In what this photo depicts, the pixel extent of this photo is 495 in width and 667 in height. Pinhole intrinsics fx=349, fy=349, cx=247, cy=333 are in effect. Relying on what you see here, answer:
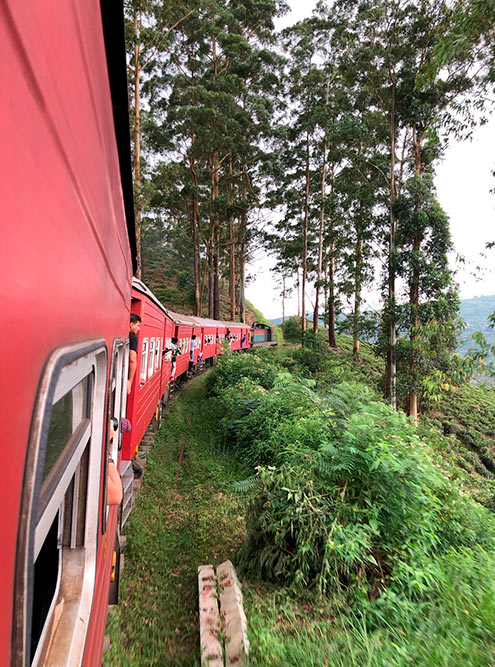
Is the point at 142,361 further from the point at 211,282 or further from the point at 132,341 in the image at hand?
the point at 211,282

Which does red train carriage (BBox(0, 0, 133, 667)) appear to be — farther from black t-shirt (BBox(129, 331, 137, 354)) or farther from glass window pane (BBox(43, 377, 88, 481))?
black t-shirt (BBox(129, 331, 137, 354))

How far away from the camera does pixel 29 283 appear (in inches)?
20.6

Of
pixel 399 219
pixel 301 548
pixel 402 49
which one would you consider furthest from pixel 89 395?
pixel 402 49

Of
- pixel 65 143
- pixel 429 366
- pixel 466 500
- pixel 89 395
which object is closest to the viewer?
pixel 65 143

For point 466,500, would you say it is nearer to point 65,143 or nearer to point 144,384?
point 144,384

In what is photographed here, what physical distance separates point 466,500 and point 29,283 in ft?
17.5

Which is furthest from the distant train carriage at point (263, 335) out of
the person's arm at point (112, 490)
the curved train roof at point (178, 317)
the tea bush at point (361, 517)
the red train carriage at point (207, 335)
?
the person's arm at point (112, 490)

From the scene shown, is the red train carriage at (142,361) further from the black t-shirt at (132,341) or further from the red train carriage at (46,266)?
the red train carriage at (46,266)

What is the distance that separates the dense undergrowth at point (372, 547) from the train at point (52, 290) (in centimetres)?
218

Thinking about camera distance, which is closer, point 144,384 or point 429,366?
point 144,384

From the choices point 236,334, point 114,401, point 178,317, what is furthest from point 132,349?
point 236,334

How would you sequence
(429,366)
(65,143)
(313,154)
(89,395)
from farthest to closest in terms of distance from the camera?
(313,154) < (429,366) < (89,395) < (65,143)

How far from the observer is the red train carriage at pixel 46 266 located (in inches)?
17.6

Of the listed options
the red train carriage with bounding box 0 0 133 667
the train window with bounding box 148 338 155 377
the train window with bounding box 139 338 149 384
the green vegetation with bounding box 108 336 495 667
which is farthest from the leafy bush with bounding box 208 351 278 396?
the red train carriage with bounding box 0 0 133 667
